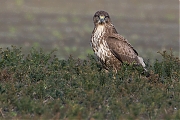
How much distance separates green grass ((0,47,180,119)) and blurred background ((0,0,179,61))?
13.4m

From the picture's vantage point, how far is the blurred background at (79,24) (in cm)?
2767

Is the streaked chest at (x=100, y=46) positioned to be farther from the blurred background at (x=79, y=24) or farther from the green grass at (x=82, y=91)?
the blurred background at (x=79, y=24)

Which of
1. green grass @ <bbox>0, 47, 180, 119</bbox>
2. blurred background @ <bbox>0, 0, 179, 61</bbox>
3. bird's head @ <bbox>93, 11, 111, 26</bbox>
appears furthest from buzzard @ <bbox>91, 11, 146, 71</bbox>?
blurred background @ <bbox>0, 0, 179, 61</bbox>

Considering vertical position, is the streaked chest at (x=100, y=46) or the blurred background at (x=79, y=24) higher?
the blurred background at (x=79, y=24)

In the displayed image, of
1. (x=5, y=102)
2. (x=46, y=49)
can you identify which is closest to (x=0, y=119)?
(x=5, y=102)

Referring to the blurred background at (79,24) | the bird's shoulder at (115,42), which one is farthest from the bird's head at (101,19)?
the blurred background at (79,24)

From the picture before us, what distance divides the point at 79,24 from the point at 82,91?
26.4 metres

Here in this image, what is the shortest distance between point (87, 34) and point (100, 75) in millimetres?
21604

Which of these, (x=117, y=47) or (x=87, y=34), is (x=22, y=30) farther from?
(x=117, y=47)

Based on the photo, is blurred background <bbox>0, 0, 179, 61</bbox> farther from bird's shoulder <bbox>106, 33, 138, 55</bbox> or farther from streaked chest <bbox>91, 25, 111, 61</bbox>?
streaked chest <bbox>91, 25, 111, 61</bbox>

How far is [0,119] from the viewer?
322 inches

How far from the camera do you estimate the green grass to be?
826 centimetres

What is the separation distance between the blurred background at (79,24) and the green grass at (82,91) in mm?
13351

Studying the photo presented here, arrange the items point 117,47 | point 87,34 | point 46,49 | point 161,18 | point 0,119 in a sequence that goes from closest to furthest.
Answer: point 0,119
point 117,47
point 46,49
point 87,34
point 161,18
